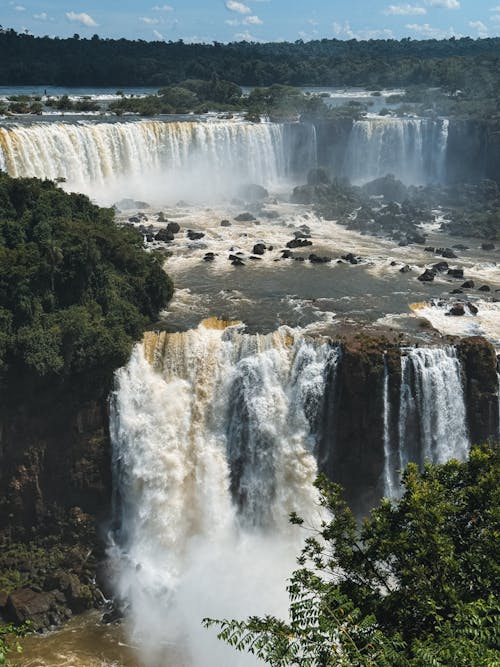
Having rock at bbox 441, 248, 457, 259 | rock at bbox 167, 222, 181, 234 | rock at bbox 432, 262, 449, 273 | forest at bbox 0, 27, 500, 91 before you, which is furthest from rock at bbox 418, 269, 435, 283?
forest at bbox 0, 27, 500, 91

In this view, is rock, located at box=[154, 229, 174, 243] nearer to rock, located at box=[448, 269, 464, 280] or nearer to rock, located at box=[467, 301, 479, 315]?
rock, located at box=[448, 269, 464, 280]

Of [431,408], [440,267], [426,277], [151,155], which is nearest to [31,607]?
[431,408]

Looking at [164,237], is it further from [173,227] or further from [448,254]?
[448,254]

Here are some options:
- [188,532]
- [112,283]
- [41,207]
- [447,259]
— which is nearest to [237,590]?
[188,532]

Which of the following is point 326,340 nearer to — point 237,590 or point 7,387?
point 237,590

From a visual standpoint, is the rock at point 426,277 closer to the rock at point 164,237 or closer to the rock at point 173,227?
the rock at point 164,237

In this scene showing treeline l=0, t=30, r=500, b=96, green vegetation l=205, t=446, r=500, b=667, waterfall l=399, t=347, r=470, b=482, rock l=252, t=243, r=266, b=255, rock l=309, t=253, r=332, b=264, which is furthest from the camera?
treeline l=0, t=30, r=500, b=96

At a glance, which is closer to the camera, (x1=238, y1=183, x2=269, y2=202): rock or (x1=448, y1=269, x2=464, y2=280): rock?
(x1=448, y1=269, x2=464, y2=280): rock
